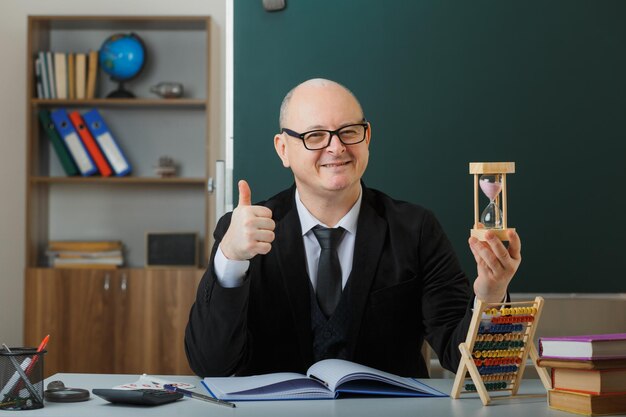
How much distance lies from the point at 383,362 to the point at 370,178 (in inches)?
43.4

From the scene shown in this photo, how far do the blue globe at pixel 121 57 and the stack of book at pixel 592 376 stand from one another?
11.8 feet

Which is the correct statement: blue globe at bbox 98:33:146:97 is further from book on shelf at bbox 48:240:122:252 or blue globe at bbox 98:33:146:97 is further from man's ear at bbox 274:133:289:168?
man's ear at bbox 274:133:289:168

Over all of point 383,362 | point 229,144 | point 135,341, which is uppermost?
point 229,144

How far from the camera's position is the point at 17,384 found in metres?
1.48

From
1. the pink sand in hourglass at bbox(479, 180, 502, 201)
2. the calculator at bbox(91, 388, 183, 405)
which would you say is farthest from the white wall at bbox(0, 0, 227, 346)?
the calculator at bbox(91, 388, 183, 405)

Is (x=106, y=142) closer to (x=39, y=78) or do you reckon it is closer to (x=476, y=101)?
(x=39, y=78)

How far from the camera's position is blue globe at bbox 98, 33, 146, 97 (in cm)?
465

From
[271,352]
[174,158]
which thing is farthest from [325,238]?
[174,158]

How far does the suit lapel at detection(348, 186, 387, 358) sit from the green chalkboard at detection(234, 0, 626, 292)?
954 millimetres

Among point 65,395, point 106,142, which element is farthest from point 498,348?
point 106,142

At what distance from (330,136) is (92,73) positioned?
9.45 ft

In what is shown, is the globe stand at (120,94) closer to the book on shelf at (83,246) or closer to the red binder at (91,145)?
the red binder at (91,145)

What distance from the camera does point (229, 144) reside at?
3.14 meters

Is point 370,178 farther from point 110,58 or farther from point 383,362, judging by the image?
point 110,58
